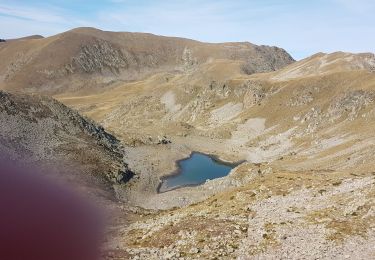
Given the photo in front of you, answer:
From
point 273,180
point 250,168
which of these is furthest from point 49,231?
point 250,168

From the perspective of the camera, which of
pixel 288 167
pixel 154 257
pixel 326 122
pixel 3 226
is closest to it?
pixel 154 257

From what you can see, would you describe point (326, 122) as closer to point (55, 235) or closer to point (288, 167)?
point (288, 167)

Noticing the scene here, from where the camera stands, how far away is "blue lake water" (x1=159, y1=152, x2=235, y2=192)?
372 feet

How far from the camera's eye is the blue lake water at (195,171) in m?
113

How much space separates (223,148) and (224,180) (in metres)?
52.6

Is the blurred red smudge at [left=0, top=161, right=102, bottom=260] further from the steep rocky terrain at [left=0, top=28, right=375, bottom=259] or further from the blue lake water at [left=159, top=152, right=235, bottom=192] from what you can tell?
the blue lake water at [left=159, top=152, right=235, bottom=192]

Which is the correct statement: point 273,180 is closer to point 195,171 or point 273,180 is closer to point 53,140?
point 53,140

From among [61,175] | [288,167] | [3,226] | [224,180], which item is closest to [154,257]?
[3,226]

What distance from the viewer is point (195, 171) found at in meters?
127

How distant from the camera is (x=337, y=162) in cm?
9831

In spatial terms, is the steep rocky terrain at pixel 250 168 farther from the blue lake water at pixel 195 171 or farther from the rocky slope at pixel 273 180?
the blue lake water at pixel 195 171

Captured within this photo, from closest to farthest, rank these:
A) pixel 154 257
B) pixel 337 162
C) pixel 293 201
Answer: pixel 154 257, pixel 293 201, pixel 337 162

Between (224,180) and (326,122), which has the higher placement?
(326,122)

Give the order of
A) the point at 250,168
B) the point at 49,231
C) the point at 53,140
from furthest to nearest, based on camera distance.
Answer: the point at 250,168, the point at 53,140, the point at 49,231
